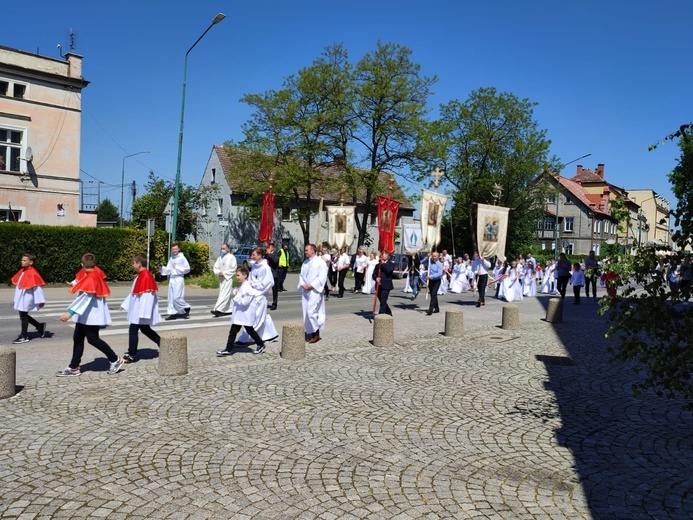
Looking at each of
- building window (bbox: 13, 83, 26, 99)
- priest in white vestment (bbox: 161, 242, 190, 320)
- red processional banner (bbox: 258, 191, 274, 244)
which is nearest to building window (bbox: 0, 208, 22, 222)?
building window (bbox: 13, 83, 26, 99)

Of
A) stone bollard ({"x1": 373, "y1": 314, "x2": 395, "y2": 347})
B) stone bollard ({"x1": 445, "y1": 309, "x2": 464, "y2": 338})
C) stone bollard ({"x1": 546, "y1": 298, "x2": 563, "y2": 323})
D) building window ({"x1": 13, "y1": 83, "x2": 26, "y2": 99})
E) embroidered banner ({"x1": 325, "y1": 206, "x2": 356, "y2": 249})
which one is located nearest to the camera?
stone bollard ({"x1": 373, "y1": 314, "x2": 395, "y2": 347})

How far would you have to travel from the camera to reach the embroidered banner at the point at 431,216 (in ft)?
59.5

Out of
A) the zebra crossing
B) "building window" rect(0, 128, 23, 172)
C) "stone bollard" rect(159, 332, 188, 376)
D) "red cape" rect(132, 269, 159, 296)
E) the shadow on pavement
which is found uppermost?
"building window" rect(0, 128, 23, 172)

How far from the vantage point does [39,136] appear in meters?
26.2

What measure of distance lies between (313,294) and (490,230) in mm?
9592

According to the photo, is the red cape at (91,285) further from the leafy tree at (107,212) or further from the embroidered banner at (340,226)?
the leafy tree at (107,212)

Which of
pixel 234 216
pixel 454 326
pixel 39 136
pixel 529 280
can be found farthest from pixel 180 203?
pixel 454 326

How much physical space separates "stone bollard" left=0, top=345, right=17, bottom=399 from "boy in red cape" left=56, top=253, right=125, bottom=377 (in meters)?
0.96

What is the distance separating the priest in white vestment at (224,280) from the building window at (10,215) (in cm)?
1505

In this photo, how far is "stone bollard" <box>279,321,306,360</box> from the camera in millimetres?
9266

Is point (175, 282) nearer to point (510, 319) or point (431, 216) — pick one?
point (510, 319)

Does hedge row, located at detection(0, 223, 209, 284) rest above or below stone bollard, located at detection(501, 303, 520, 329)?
above

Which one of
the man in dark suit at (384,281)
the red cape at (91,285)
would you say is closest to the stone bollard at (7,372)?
the red cape at (91,285)

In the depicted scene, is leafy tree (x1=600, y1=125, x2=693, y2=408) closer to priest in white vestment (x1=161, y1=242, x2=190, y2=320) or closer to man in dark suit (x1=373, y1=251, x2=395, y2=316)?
man in dark suit (x1=373, y1=251, x2=395, y2=316)
